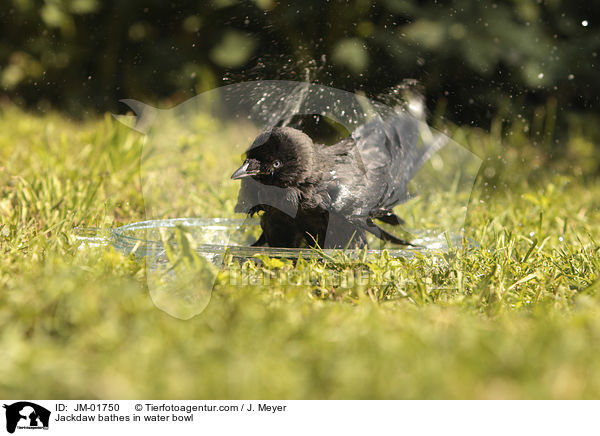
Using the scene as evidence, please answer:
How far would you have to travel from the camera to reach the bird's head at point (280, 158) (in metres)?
2.13

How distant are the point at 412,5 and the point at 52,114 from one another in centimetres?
353

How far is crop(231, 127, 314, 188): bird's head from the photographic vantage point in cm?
213

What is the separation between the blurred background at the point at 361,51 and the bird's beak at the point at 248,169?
1.08ft

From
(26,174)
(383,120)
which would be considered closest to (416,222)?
(383,120)

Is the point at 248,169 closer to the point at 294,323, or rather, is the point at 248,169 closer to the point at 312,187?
the point at 312,187

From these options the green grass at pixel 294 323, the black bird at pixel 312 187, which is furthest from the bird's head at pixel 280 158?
the green grass at pixel 294 323

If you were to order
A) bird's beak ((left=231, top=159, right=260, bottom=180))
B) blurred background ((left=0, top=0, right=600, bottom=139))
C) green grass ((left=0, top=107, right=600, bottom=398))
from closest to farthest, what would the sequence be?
1. green grass ((left=0, top=107, right=600, bottom=398))
2. bird's beak ((left=231, top=159, right=260, bottom=180))
3. blurred background ((left=0, top=0, right=600, bottom=139))

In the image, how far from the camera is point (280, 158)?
2.14 meters
